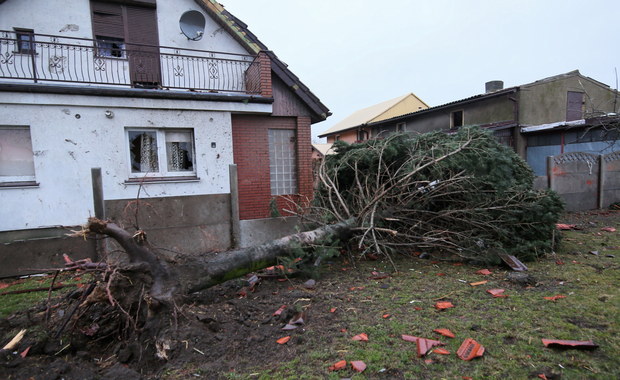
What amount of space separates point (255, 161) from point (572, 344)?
730 centimetres

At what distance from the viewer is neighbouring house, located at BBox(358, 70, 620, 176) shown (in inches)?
498

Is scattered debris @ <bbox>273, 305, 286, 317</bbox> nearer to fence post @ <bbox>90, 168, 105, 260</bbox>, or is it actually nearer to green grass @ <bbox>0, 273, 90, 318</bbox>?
green grass @ <bbox>0, 273, 90, 318</bbox>

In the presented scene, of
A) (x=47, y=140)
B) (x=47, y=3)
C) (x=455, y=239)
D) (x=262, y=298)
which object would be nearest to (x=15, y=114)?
(x=47, y=140)

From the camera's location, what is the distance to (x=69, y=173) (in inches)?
271

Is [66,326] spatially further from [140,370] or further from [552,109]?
[552,109]

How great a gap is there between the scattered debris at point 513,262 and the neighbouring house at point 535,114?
8190 mm

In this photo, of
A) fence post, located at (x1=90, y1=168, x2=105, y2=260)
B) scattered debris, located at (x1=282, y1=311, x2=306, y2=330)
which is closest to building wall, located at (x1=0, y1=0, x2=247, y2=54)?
fence post, located at (x1=90, y1=168, x2=105, y2=260)

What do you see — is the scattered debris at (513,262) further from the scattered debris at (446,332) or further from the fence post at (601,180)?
the fence post at (601,180)

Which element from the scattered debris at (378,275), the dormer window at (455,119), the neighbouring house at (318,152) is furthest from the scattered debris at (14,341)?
the dormer window at (455,119)

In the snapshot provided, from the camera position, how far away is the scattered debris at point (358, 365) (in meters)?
2.48

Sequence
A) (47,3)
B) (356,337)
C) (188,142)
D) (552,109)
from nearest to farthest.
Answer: (356,337)
(47,3)
(188,142)
(552,109)

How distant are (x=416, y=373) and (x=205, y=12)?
32.4 ft

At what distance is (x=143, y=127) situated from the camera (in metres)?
7.49

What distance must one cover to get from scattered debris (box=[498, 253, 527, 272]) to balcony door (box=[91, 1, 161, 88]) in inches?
327
